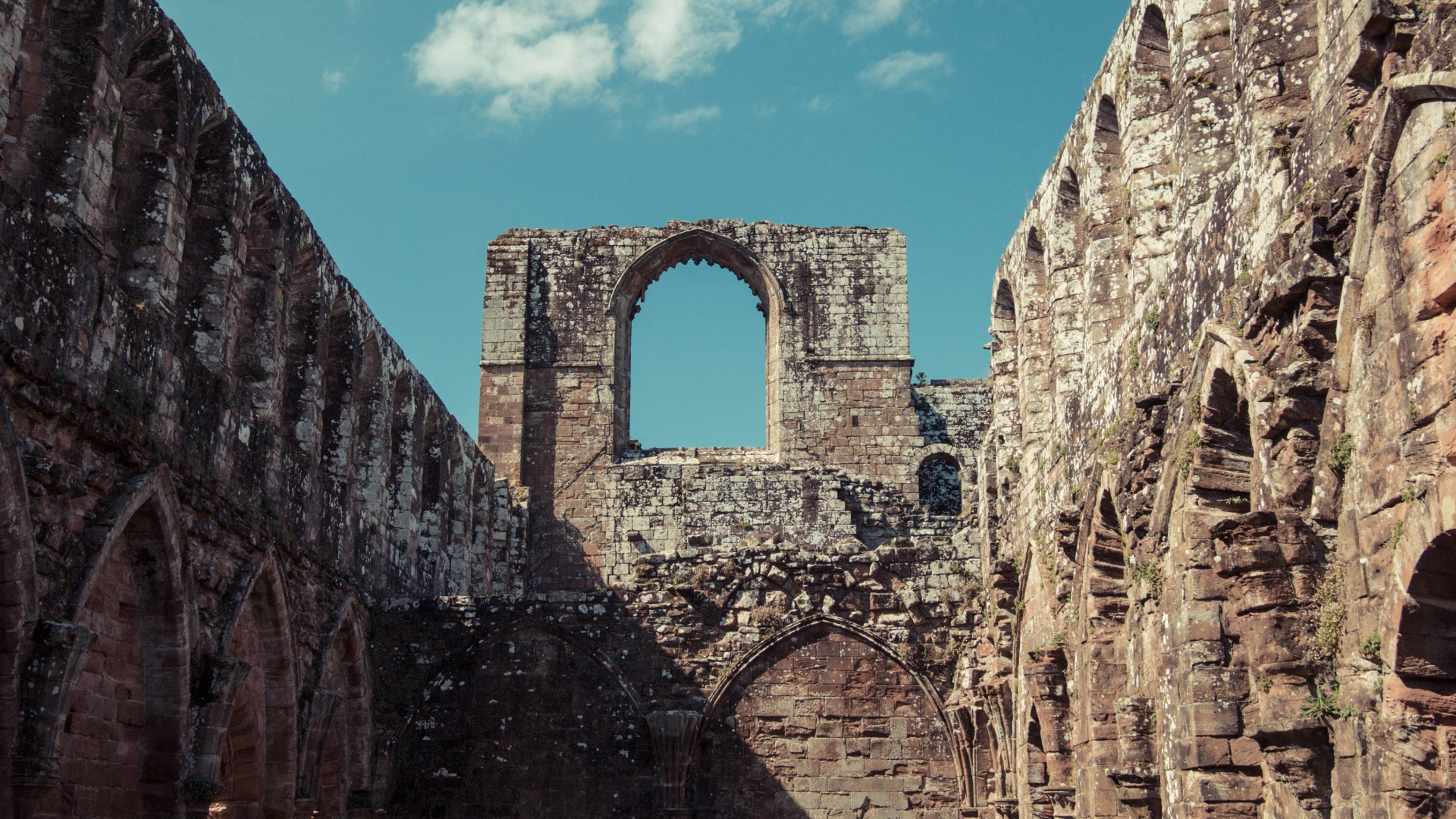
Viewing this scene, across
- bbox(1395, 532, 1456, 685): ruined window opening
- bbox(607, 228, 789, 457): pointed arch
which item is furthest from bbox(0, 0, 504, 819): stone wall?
bbox(607, 228, 789, 457): pointed arch

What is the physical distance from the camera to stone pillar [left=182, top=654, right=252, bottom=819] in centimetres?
930

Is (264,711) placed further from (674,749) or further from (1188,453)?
(1188,453)

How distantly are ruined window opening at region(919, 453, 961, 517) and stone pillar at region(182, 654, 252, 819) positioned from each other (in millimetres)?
12962

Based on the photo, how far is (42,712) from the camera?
24.4ft

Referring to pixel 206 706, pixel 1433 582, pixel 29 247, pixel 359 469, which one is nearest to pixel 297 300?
pixel 359 469

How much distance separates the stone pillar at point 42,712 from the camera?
7.37 meters

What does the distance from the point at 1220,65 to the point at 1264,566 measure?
3.15m

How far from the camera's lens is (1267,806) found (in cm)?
672

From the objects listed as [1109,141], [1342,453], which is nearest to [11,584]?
[1342,453]

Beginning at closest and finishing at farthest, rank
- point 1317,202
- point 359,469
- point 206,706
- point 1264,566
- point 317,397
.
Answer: point 1317,202 → point 1264,566 → point 206,706 → point 317,397 → point 359,469

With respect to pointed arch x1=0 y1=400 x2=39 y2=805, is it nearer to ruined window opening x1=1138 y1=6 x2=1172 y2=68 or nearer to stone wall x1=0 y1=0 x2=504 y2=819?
stone wall x1=0 y1=0 x2=504 y2=819

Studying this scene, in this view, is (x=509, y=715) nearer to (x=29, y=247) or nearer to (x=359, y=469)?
(x=359, y=469)

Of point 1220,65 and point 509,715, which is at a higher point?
point 1220,65

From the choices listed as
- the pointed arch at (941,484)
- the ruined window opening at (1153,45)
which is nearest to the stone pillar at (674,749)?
the ruined window opening at (1153,45)
